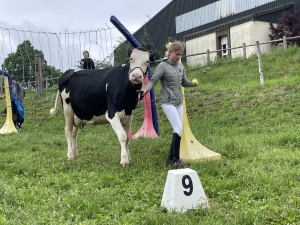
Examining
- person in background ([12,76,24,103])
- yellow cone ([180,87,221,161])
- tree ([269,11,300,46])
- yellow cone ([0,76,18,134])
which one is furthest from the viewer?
tree ([269,11,300,46])

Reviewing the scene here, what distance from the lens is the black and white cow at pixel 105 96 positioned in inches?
223

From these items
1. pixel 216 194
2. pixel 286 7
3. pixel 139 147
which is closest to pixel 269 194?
pixel 216 194

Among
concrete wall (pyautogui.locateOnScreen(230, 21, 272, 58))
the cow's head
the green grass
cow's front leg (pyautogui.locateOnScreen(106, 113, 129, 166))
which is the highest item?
concrete wall (pyautogui.locateOnScreen(230, 21, 272, 58))

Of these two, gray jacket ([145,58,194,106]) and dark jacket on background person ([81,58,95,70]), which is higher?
dark jacket on background person ([81,58,95,70])

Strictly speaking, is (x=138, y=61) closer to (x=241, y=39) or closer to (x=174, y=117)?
(x=174, y=117)

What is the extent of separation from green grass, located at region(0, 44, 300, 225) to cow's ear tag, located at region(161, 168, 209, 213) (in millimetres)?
87

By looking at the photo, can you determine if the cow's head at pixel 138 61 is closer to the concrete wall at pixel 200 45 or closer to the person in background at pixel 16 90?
the person in background at pixel 16 90

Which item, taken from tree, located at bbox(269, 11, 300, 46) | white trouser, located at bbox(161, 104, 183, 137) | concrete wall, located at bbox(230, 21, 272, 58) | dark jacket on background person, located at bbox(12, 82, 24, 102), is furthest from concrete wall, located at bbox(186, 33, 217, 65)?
white trouser, located at bbox(161, 104, 183, 137)

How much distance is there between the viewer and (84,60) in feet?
30.4

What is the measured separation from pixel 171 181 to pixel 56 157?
3.89 metres

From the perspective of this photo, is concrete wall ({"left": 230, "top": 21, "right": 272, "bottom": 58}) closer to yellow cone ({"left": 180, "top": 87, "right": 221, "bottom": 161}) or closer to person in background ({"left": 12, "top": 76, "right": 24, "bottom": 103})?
person in background ({"left": 12, "top": 76, "right": 24, "bottom": 103})

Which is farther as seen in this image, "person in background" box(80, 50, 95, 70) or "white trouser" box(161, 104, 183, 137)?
"person in background" box(80, 50, 95, 70)

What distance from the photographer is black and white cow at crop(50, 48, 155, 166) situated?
5.66 meters

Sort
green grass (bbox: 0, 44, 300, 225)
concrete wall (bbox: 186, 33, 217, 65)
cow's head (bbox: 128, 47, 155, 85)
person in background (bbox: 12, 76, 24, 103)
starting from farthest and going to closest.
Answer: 1. concrete wall (bbox: 186, 33, 217, 65)
2. person in background (bbox: 12, 76, 24, 103)
3. cow's head (bbox: 128, 47, 155, 85)
4. green grass (bbox: 0, 44, 300, 225)
